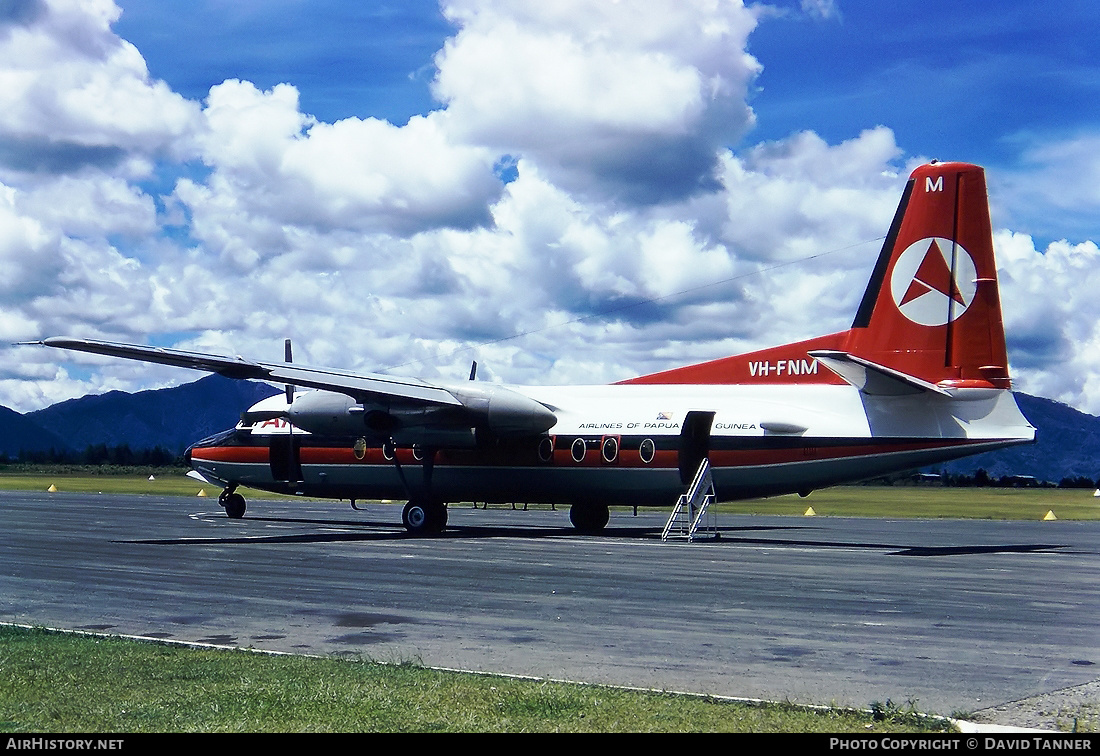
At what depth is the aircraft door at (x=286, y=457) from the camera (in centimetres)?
3591

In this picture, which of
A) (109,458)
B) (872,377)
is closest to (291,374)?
(872,377)

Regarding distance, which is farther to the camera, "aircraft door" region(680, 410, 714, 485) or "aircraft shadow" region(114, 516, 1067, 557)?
"aircraft door" region(680, 410, 714, 485)

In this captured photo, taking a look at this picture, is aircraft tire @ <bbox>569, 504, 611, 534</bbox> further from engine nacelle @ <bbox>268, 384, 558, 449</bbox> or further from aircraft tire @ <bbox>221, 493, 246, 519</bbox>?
aircraft tire @ <bbox>221, 493, 246, 519</bbox>

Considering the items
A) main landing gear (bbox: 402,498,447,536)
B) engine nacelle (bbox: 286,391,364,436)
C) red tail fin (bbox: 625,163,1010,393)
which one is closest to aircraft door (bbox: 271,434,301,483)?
engine nacelle (bbox: 286,391,364,436)

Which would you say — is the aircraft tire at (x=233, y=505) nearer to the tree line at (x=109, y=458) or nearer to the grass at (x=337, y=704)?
Answer: the grass at (x=337, y=704)

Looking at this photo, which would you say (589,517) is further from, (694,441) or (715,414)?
(715,414)

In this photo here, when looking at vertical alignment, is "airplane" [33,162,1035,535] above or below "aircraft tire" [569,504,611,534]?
above

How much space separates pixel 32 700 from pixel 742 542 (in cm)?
2190

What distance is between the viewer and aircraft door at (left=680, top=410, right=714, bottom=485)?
28891mm

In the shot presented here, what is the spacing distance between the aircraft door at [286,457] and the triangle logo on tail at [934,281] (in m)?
19.7

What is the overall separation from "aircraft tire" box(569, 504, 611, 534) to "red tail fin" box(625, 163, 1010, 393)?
31.9 ft
